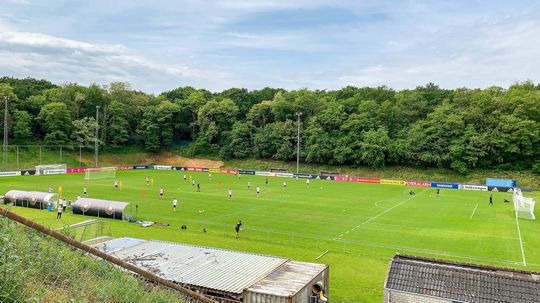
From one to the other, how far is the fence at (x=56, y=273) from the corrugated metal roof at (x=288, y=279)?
624 cm

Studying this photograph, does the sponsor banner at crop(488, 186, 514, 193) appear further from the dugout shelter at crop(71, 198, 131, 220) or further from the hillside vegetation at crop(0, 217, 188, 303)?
the hillside vegetation at crop(0, 217, 188, 303)

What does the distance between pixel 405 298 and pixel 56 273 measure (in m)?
11.7

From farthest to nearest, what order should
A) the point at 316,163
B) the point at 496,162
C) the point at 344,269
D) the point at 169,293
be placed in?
the point at 316,163, the point at 496,162, the point at 344,269, the point at 169,293

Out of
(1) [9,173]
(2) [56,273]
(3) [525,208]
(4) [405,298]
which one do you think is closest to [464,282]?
(4) [405,298]

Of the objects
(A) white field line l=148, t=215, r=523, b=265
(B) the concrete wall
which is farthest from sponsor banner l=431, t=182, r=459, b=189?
(B) the concrete wall

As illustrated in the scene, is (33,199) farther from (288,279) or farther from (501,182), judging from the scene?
(501,182)

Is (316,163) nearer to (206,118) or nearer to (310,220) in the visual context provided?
(206,118)

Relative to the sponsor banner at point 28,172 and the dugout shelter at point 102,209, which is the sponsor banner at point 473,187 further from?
the sponsor banner at point 28,172

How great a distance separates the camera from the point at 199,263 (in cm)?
1645

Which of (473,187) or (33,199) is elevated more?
(33,199)

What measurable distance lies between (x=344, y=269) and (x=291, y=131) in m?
73.5

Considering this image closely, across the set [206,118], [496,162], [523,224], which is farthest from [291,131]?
[523,224]

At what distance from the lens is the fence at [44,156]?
73.7 m

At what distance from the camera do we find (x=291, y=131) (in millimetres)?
94938
